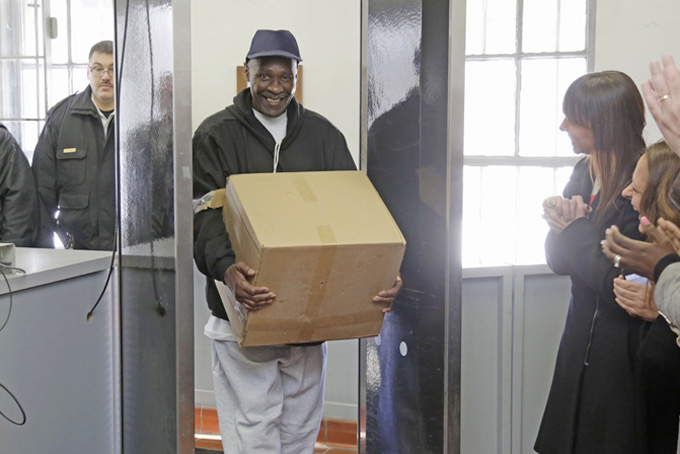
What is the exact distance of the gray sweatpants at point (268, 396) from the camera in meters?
1.96

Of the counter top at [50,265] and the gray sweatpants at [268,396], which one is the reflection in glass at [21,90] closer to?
the counter top at [50,265]

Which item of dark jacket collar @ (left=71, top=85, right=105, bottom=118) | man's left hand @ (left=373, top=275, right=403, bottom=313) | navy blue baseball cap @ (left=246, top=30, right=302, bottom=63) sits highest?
navy blue baseball cap @ (left=246, top=30, right=302, bottom=63)

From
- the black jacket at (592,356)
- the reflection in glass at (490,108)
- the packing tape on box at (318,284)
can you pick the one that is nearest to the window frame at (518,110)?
the reflection in glass at (490,108)

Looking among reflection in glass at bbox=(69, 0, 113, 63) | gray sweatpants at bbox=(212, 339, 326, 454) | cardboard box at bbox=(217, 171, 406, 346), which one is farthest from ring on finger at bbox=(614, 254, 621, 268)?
reflection in glass at bbox=(69, 0, 113, 63)

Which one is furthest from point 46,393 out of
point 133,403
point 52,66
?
point 52,66

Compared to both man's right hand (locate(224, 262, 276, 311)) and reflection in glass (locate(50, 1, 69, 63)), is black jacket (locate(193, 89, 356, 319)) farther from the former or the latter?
reflection in glass (locate(50, 1, 69, 63))

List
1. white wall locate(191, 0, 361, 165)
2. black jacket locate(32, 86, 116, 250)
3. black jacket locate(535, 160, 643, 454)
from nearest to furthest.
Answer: black jacket locate(535, 160, 643, 454)
black jacket locate(32, 86, 116, 250)
white wall locate(191, 0, 361, 165)

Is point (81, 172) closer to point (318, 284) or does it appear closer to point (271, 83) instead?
point (271, 83)

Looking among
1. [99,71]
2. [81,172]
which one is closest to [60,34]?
[99,71]

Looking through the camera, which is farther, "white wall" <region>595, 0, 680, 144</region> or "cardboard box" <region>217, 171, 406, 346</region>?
"white wall" <region>595, 0, 680, 144</region>

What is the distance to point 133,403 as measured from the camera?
1724mm

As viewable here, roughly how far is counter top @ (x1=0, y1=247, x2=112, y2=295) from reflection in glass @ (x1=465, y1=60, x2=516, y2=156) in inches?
70.3

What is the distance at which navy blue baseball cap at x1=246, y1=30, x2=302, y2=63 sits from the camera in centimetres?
196

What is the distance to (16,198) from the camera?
9.86 ft
